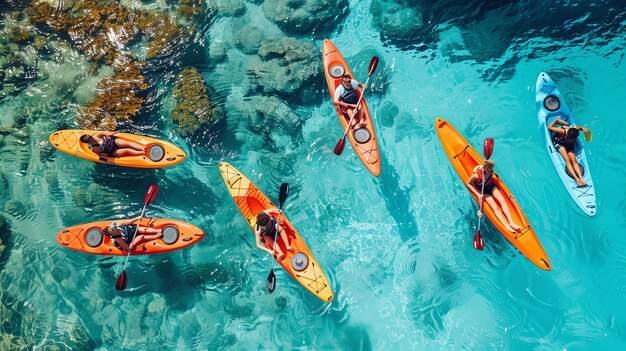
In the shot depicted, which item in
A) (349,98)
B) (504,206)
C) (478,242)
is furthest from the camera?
(349,98)

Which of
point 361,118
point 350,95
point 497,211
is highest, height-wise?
point 350,95

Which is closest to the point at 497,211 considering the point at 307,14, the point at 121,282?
the point at 307,14

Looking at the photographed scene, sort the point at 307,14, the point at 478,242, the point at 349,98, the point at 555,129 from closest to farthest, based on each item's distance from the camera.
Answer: the point at 478,242, the point at 555,129, the point at 349,98, the point at 307,14

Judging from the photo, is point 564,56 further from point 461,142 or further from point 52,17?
point 52,17

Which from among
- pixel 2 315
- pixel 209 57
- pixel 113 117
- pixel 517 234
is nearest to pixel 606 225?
pixel 517 234

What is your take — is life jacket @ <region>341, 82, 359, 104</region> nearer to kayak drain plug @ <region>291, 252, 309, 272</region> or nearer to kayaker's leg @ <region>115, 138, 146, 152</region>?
kayak drain plug @ <region>291, 252, 309, 272</region>

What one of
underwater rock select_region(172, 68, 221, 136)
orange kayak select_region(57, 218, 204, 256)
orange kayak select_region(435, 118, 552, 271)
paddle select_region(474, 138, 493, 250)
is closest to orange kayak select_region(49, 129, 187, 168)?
underwater rock select_region(172, 68, 221, 136)

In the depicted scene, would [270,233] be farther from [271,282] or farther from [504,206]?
[504,206]
